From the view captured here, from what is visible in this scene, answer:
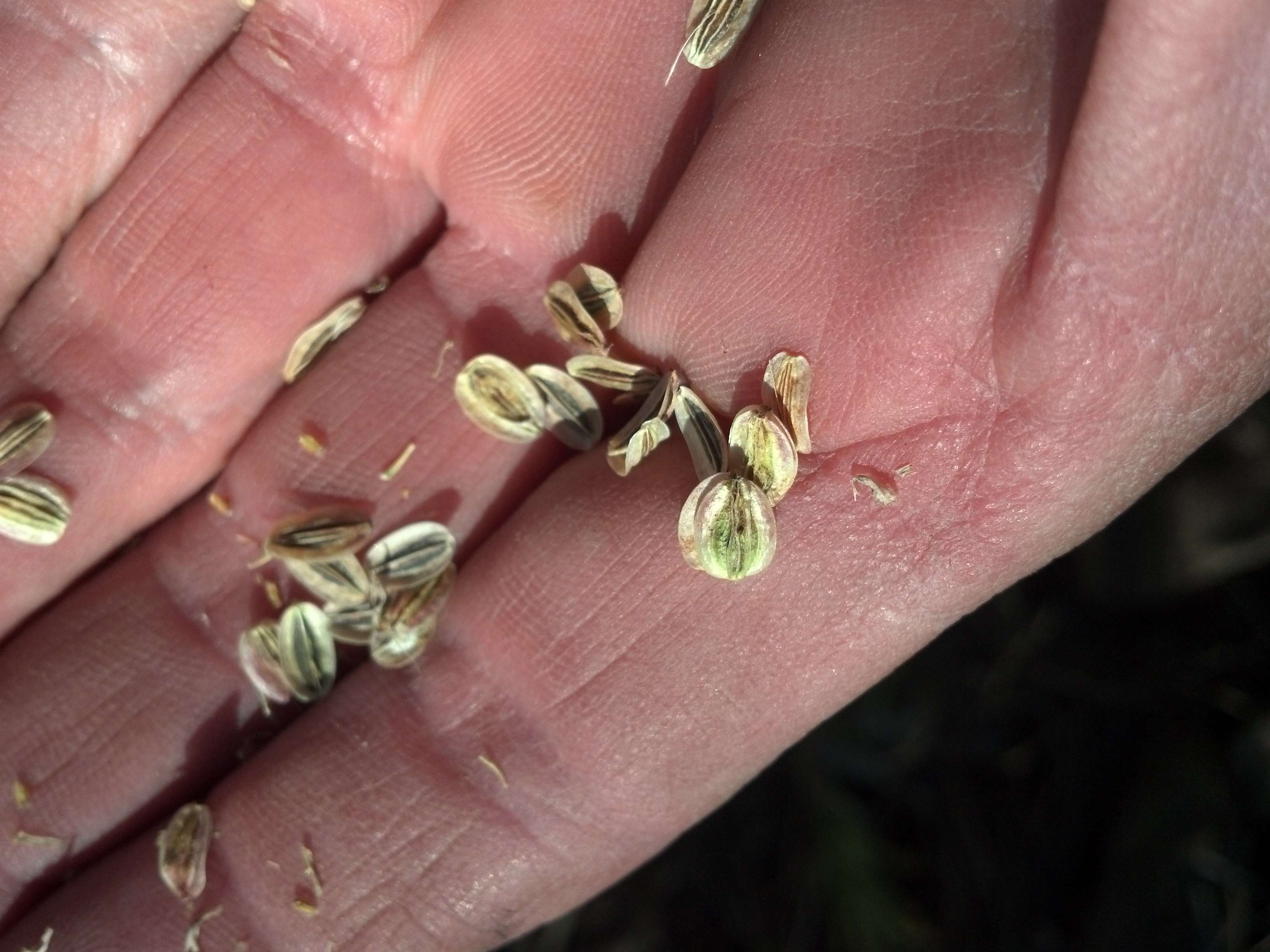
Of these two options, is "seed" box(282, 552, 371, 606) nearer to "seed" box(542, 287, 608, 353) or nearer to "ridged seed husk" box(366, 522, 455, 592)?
"ridged seed husk" box(366, 522, 455, 592)

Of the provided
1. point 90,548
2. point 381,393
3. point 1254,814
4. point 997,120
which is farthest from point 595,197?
point 1254,814

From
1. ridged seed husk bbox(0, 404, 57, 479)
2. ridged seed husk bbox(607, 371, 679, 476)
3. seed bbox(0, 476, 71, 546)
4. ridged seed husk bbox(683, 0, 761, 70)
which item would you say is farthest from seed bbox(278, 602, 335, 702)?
ridged seed husk bbox(683, 0, 761, 70)

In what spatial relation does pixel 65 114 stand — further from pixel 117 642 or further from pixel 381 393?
pixel 117 642

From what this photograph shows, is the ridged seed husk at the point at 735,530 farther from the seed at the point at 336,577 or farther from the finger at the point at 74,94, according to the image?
the finger at the point at 74,94

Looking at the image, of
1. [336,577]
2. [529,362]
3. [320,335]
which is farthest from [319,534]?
[529,362]

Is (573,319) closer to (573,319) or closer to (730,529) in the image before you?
(573,319)
